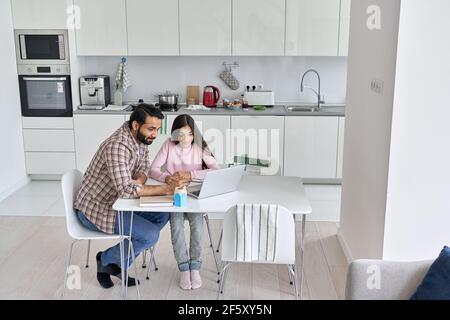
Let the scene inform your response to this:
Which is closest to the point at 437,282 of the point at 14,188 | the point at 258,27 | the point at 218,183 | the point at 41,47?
the point at 218,183

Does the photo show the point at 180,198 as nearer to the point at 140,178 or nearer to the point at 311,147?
the point at 140,178

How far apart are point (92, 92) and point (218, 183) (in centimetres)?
321

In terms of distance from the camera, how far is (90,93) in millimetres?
6148

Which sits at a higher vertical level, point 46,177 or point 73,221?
point 73,221

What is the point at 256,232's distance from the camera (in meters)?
3.11

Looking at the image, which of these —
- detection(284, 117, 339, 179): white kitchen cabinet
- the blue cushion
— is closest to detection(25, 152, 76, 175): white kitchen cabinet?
detection(284, 117, 339, 179): white kitchen cabinet

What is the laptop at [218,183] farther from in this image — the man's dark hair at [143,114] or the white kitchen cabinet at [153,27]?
the white kitchen cabinet at [153,27]

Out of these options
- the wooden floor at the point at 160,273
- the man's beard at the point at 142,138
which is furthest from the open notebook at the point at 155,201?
the wooden floor at the point at 160,273

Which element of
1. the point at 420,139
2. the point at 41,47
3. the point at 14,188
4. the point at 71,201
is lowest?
the point at 14,188

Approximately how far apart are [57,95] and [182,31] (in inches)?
58.3

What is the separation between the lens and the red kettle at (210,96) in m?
6.25

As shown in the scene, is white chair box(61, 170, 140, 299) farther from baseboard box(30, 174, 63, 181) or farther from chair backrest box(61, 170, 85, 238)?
baseboard box(30, 174, 63, 181)

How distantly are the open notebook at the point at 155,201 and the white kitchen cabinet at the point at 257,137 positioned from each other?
8.92 feet
